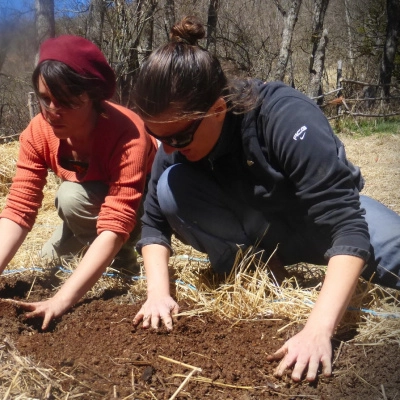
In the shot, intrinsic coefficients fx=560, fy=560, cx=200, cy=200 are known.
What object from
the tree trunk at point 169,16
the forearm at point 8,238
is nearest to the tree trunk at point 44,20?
the tree trunk at point 169,16

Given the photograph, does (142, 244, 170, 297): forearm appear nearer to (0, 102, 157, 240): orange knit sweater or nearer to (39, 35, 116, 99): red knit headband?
(0, 102, 157, 240): orange knit sweater

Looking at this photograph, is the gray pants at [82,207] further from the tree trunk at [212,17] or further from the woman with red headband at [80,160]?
the tree trunk at [212,17]

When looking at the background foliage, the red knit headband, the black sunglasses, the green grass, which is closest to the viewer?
the black sunglasses

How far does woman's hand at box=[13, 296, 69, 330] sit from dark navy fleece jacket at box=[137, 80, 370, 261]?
0.38 metres

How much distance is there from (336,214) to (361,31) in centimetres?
1341

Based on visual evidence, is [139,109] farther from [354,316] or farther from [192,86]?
[354,316]

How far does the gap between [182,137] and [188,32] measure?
34 cm

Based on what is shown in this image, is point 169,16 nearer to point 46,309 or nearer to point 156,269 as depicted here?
point 156,269

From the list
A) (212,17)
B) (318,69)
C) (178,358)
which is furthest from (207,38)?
(178,358)

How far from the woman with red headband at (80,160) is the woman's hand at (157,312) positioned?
23cm

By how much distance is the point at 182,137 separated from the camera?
181 centimetres

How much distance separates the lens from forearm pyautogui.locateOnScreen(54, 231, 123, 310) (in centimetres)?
193

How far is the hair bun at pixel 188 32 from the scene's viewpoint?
5.90 feet

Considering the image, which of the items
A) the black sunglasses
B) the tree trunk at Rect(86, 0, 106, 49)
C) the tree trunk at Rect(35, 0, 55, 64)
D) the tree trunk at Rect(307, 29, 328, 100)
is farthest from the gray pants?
the tree trunk at Rect(307, 29, 328, 100)
